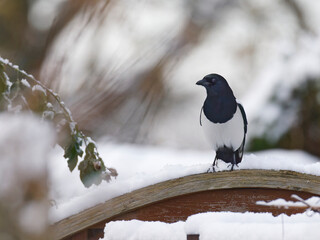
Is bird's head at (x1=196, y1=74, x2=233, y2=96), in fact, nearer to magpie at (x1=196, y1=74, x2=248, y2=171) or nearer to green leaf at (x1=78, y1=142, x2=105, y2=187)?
magpie at (x1=196, y1=74, x2=248, y2=171)

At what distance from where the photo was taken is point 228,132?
2.46 metres

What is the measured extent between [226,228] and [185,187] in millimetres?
238

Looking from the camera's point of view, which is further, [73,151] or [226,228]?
[73,151]

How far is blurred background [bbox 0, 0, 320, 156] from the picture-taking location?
1767 mm

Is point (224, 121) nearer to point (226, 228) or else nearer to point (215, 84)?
point (215, 84)

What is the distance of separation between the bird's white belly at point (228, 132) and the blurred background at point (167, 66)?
0.27m

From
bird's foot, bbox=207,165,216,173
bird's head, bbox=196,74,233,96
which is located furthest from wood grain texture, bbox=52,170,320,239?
bird's head, bbox=196,74,233,96

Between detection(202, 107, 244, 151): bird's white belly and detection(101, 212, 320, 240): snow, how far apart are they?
1.54ft

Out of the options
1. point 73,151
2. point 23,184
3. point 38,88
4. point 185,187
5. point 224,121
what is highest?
point 224,121

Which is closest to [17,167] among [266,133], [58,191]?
[58,191]

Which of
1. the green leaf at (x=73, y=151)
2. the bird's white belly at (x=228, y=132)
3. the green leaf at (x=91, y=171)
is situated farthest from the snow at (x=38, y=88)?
the bird's white belly at (x=228, y=132)

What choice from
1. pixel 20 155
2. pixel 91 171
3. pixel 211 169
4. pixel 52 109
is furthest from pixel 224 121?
pixel 20 155

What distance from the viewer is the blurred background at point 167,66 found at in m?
1.77

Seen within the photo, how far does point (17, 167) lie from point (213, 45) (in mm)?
4305
